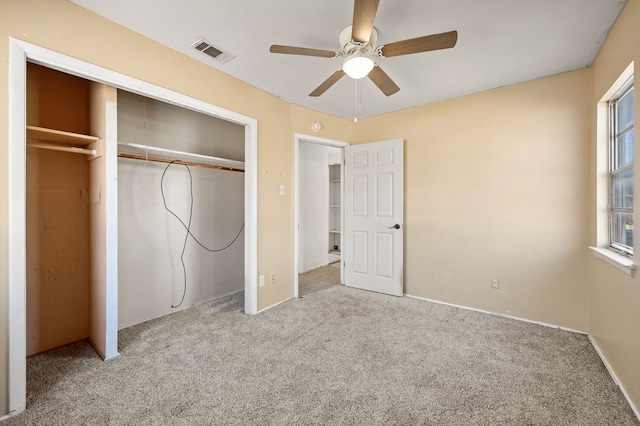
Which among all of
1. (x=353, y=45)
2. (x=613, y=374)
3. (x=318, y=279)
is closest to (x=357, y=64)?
(x=353, y=45)

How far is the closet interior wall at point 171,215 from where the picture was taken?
2.74 m

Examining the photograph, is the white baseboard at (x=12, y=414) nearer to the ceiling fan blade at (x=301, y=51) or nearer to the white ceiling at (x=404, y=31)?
the white ceiling at (x=404, y=31)

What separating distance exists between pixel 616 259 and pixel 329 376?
2.09m

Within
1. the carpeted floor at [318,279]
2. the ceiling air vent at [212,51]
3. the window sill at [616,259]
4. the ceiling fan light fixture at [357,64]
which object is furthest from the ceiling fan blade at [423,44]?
the carpeted floor at [318,279]

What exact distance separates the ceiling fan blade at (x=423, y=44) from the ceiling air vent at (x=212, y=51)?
138cm

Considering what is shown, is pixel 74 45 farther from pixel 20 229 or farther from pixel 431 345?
pixel 431 345

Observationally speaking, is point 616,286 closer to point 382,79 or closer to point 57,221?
point 382,79

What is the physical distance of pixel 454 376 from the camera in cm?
193

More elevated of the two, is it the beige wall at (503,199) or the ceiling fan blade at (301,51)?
the ceiling fan blade at (301,51)

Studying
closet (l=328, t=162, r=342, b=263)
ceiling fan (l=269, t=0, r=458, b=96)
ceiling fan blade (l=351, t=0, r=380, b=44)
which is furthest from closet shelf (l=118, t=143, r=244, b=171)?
closet (l=328, t=162, r=342, b=263)

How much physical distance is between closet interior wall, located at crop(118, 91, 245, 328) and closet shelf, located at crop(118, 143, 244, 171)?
3.0 inches

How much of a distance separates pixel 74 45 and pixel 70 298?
6.53 ft

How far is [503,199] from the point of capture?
300 centimetres

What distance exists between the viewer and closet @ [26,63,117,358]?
84.3 inches
